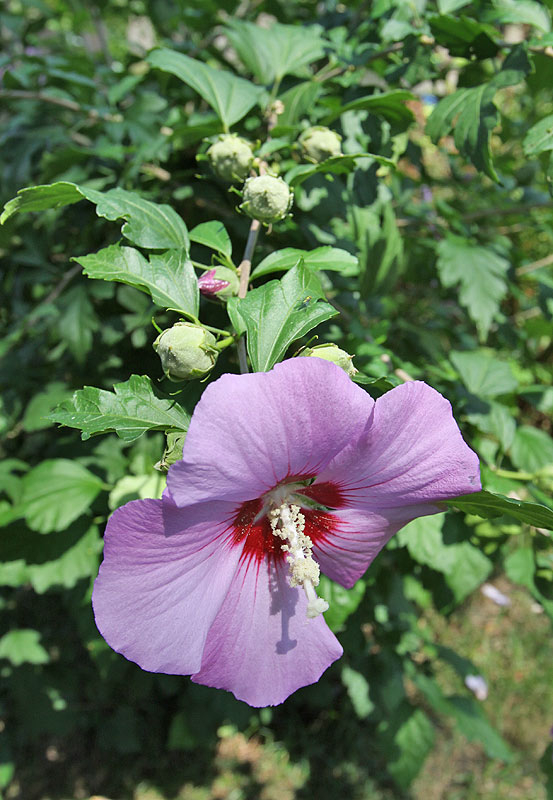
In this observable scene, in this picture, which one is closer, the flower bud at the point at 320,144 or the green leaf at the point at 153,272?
the green leaf at the point at 153,272

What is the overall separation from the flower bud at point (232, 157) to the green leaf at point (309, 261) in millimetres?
175

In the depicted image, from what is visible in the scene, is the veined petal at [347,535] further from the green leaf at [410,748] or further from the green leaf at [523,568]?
the green leaf at [410,748]

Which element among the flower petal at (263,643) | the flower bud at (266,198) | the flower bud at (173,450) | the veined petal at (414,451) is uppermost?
the flower bud at (266,198)

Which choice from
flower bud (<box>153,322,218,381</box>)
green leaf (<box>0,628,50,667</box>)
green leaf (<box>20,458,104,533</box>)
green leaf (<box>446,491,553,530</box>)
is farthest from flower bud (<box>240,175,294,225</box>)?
green leaf (<box>0,628,50,667</box>)

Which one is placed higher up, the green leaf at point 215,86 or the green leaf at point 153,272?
the green leaf at point 215,86

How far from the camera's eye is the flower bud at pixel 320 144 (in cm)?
104

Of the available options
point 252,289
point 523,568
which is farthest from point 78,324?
point 523,568

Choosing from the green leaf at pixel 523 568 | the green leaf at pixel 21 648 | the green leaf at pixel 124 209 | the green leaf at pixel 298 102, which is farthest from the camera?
the green leaf at pixel 21 648

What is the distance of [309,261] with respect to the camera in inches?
36.9

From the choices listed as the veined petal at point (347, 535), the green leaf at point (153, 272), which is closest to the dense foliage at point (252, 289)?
the green leaf at point (153, 272)

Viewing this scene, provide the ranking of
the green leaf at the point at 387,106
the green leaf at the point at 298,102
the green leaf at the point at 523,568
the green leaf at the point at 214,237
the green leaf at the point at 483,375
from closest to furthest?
1. the green leaf at the point at 214,237
2. the green leaf at the point at 387,106
3. the green leaf at the point at 298,102
4. the green leaf at the point at 523,568
5. the green leaf at the point at 483,375

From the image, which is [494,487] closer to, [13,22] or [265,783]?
[265,783]

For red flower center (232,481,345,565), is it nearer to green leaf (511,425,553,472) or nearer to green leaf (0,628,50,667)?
green leaf (511,425,553,472)

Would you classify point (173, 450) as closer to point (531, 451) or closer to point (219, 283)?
point (219, 283)
